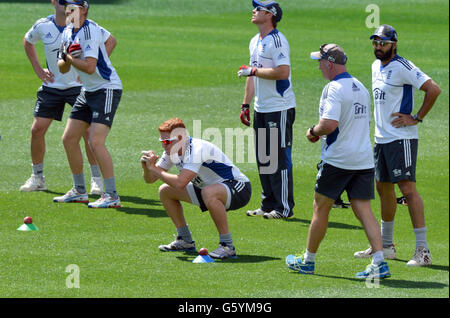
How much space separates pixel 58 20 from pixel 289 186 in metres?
3.74

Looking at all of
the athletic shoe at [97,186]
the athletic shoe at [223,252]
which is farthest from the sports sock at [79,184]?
the athletic shoe at [223,252]

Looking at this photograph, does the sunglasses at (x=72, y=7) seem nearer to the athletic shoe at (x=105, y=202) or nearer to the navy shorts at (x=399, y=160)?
the athletic shoe at (x=105, y=202)

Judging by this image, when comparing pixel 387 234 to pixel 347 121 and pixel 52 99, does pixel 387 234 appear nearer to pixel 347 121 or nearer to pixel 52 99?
pixel 347 121

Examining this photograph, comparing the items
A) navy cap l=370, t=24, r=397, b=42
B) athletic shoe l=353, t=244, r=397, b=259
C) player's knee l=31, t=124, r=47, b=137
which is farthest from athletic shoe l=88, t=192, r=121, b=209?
navy cap l=370, t=24, r=397, b=42

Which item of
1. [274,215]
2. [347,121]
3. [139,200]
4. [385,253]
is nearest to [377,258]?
[385,253]

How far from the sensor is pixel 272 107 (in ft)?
37.9

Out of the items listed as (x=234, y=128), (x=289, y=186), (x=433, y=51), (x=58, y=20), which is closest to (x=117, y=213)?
(x=289, y=186)

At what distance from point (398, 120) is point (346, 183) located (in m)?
1.09

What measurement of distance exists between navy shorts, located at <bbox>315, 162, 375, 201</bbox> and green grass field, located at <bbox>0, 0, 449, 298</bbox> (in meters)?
0.75

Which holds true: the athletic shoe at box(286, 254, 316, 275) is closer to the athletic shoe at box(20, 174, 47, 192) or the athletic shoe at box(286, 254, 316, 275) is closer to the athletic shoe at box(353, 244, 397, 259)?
the athletic shoe at box(353, 244, 397, 259)

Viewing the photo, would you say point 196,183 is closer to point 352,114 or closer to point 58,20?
point 352,114

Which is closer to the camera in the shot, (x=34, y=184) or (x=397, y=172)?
(x=397, y=172)

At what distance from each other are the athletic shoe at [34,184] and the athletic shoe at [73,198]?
0.77 meters

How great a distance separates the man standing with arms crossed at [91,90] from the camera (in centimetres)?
1146
